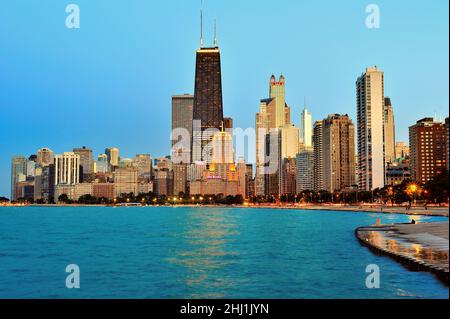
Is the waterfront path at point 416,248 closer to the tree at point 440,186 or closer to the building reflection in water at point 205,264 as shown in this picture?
the tree at point 440,186

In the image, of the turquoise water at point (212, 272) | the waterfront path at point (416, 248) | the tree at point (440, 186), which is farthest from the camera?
the tree at point (440, 186)

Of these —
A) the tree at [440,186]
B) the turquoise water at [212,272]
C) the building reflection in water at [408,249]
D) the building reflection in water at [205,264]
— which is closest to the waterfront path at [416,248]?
the building reflection in water at [408,249]

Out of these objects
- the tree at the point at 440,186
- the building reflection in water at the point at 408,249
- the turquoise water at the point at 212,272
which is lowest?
the turquoise water at the point at 212,272

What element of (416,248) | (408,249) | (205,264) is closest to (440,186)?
(416,248)

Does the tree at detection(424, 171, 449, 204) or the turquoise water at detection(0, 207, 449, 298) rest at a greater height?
the tree at detection(424, 171, 449, 204)

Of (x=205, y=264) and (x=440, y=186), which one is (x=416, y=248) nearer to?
(x=205, y=264)

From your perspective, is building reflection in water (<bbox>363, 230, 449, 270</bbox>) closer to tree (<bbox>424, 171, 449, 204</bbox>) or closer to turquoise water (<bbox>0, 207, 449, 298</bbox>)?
turquoise water (<bbox>0, 207, 449, 298</bbox>)

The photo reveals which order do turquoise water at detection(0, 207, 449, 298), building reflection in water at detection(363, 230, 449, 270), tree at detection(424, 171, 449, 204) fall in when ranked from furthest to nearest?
tree at detection(424, 171, 449, 204), building reflection in water at detection(363, 230, 449, 270), turquoise water at detection(0, 207, 449, 298)

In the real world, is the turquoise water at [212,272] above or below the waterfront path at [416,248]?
below

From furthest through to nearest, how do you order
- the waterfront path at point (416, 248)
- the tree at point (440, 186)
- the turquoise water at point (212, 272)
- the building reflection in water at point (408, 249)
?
1. the tree at point (440, 186)
2. the building reflection in water at point (408, 249)
3. the waterfront path at point (416, 248)
4. the turquoise water at point (212, 272)

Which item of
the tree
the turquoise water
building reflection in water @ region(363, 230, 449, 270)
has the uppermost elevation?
the tree

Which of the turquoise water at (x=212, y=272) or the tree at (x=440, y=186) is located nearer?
the turquoise water at (x=212, y=272)

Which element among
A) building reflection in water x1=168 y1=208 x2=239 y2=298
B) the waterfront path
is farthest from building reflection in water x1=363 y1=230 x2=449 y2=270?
building reflection in water x1=168 y1=208 x2=239 y2=298
